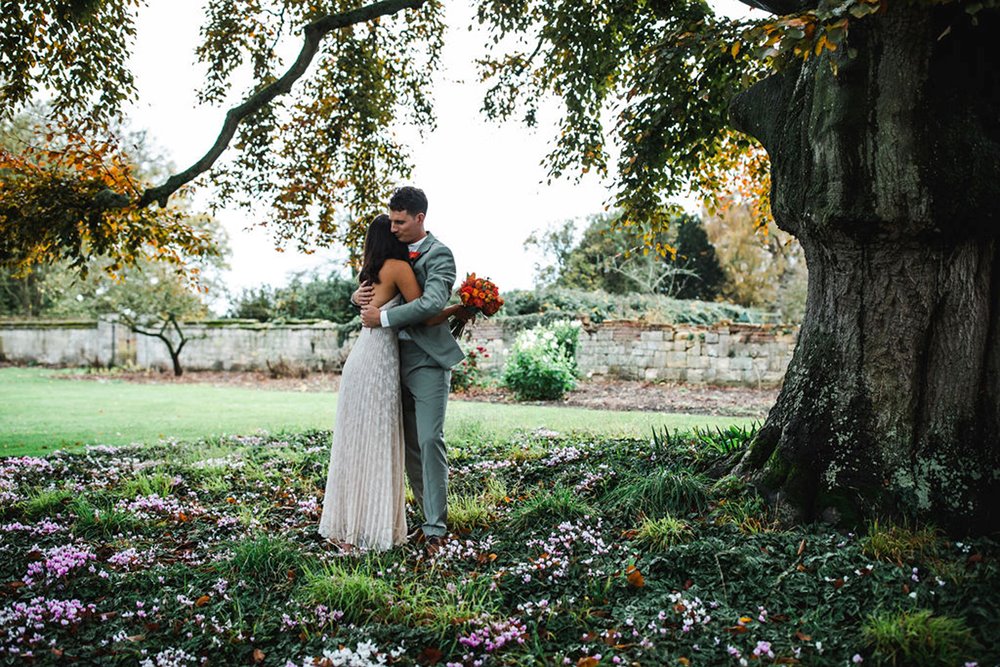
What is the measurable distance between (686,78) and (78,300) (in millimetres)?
28141

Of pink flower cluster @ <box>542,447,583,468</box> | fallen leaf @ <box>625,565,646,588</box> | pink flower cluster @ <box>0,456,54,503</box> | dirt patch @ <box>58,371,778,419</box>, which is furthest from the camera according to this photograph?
dirt patch @ <box>58,371,778,419</box>

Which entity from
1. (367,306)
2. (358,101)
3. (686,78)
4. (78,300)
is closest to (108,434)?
(358,101)

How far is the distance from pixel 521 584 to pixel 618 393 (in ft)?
38.2

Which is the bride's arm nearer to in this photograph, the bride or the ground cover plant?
the bride

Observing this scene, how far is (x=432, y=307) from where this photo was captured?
4.44m

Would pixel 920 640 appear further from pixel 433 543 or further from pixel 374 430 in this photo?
pixel 374 430

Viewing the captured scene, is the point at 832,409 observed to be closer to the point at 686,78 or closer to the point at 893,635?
the point at 893,635

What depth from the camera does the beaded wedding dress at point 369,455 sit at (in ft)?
14.9

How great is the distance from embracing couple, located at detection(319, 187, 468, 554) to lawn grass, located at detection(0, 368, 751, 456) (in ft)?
12.2

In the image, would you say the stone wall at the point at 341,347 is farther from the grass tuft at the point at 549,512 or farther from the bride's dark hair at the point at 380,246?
the bride's dark hair at the point at 380,246

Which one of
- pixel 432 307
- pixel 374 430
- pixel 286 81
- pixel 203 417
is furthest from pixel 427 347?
pixel 203 417

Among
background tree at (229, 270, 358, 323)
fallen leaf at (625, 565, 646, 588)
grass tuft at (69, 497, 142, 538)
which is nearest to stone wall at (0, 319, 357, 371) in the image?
background tree at (229, 270, 358, 323)

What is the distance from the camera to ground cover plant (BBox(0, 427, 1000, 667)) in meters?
3.13

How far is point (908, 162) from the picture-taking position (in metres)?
4.13
